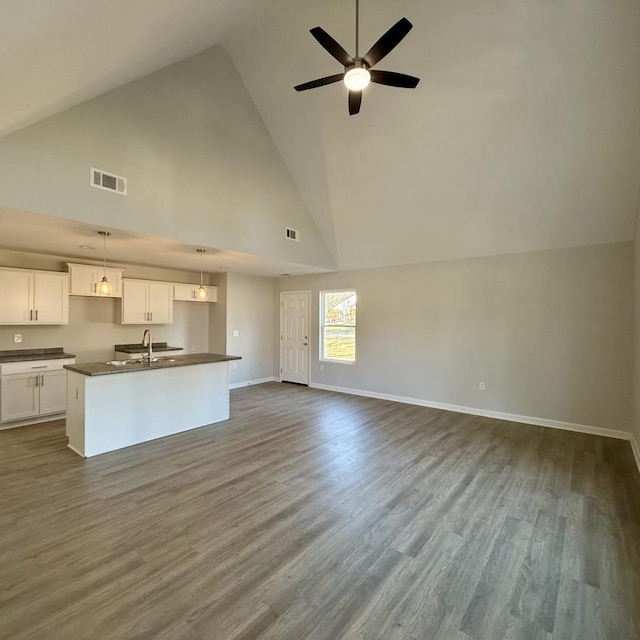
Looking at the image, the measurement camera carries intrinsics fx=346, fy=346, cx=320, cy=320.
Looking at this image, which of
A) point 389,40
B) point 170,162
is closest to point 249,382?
point 170,162

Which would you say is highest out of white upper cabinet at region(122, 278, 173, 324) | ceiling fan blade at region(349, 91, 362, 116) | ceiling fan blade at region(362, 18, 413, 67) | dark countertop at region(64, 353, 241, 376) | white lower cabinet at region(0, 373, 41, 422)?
ceiling fan blade at region(362, 18, 413, 67)

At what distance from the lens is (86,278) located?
18.2 ft

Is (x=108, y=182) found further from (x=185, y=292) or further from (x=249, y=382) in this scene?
(x=249, y=382)

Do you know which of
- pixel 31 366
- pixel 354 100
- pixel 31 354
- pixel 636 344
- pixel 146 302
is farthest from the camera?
pixel 146 302

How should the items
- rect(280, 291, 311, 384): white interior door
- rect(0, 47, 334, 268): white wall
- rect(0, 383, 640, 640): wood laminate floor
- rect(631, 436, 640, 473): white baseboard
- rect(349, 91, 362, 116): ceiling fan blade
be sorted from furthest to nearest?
1. rect(280, 291, 311, 384): white interior door
2. rect(631, 436, 640, 473): white baseboard
3. rect(0, 47, 334, 268): white wall
4. rect(349, 91, 362, 116): ceiling fan blade
5. rect(0, 383, 640, 640): wood laminate floor

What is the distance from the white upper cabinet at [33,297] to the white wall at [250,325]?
114 inches

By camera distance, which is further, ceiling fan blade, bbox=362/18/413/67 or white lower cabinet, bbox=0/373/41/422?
white lower cabinet, bbox=0/373/41/422

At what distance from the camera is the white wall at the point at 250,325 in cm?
749

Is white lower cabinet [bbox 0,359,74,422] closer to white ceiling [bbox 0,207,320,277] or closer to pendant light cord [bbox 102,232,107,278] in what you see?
pendant light cord [bbox 102,232,107,278]

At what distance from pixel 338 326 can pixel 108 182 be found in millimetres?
4837

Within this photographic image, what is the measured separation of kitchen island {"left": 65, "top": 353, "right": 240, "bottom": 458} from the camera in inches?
150

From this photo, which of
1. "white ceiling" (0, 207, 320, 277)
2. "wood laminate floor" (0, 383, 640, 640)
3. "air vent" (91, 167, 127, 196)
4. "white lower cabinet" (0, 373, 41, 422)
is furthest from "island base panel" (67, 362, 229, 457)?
"air vent" (91, 167, 127, 196)

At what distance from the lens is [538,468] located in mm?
3590

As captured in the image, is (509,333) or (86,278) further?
(86,278)
